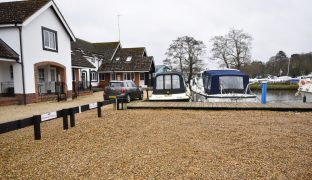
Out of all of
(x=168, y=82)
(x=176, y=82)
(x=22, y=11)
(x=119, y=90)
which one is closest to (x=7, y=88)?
(x=22, y=11)

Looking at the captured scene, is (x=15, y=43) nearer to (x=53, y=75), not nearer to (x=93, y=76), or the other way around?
Result: (x=53, y=75)

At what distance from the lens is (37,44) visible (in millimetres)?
17906

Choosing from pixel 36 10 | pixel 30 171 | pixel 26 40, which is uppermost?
pixel 36 10

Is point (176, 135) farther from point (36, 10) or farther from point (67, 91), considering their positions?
point (67, 91)

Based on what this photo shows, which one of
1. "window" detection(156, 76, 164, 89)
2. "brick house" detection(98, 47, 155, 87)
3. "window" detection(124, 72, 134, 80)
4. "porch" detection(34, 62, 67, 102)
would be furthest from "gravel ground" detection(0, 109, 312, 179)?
"window" detection(124, 72, 134, 80)

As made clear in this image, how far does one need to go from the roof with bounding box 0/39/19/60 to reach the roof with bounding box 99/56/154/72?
22.1 m

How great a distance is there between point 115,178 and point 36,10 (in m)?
17.1

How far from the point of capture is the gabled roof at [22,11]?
54.3 feet

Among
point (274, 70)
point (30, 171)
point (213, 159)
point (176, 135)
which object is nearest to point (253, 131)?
point (176, 135)

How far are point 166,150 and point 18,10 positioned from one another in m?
17.7

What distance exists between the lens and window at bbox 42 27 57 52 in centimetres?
1888

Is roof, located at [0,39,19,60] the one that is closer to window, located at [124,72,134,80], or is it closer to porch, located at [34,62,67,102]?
porch, located at [34,62,67,102]

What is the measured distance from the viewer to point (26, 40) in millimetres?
17031

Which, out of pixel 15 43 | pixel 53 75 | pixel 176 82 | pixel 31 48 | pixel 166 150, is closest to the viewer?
pixel 166 150
